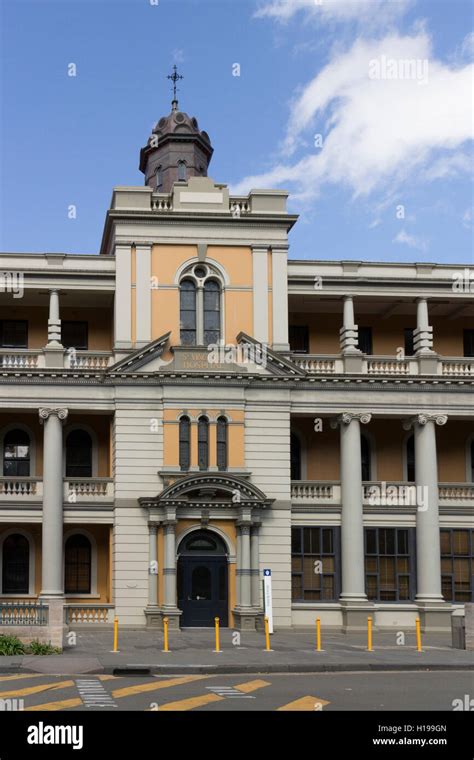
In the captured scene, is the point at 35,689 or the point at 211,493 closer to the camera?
the point at 35,689

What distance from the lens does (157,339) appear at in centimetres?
3872

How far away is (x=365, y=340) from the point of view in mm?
44219

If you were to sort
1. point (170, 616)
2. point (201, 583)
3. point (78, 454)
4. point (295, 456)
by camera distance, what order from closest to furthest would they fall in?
1. point (170, 616)
2. point (201, 583)
3. point (78, 454)
4. point (295, 456)

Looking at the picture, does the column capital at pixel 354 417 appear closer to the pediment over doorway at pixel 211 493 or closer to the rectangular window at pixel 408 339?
the pediment over doorway at pixel 211 493

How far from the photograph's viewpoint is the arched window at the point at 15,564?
4084 centimetres

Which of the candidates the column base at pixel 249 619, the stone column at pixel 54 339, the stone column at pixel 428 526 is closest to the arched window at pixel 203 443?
the column base at pixel 249 619

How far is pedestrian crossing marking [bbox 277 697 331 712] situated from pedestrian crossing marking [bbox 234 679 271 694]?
67.5 inches

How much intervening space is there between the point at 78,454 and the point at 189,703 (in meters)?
23.7

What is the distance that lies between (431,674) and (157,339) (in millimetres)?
16878

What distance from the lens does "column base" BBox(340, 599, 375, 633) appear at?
38781 millimetres

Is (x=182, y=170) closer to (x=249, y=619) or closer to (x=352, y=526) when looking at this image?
(x=352, y=526)

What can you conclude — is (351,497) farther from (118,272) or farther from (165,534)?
(118,272)

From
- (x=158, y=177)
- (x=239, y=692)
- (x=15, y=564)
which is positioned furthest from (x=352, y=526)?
(x=239, y=692)
